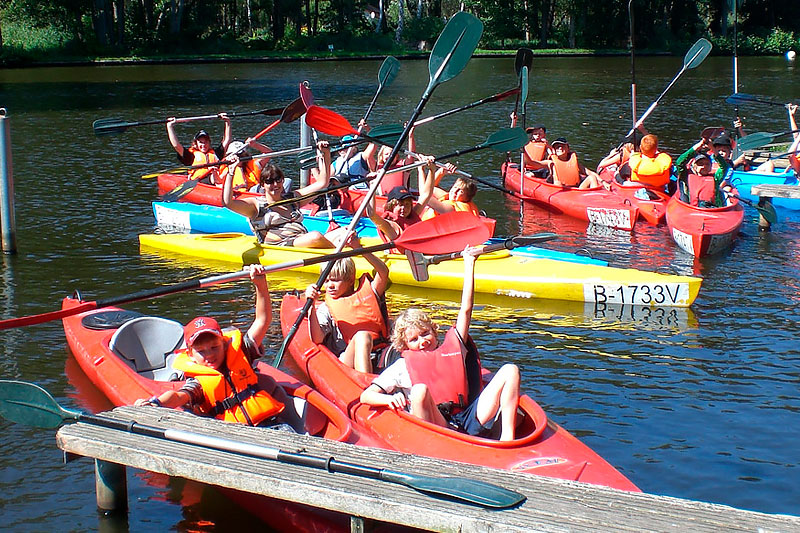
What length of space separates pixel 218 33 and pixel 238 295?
136ft

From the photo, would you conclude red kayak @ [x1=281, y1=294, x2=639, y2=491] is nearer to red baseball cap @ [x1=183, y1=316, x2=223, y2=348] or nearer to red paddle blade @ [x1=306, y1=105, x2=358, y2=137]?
red baseball cap @ [x1=183, y1=316, x2=223, y2=348]

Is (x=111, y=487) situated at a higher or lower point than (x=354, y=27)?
lower

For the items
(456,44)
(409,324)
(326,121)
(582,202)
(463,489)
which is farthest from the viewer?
(582,202)

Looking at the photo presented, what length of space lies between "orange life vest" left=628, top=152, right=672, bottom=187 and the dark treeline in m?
34.1

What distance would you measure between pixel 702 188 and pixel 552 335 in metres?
4.06

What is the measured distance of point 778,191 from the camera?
11570mm

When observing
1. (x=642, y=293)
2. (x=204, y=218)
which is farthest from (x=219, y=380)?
(x=204, y=218)

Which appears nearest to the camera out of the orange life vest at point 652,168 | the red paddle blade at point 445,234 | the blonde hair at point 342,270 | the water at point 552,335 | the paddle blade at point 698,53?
the water at point 552,335

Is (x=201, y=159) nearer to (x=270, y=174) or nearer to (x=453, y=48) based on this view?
(x=270, y=174)

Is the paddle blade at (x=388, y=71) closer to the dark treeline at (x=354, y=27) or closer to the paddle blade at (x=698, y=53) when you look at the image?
the paddle blade at (x=698, y=53)

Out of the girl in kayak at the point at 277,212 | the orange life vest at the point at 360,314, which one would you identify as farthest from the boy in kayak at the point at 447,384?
the girl in kayak at the point at 277,212

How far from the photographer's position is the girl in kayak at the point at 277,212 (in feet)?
32.2

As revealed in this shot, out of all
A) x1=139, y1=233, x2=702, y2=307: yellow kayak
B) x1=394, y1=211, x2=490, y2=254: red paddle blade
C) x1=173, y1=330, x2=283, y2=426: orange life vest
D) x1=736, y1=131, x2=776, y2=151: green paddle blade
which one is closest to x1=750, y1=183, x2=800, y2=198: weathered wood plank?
x1=736, y1=131, x2=776, y2=151: green paddle blade

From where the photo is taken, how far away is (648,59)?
43.9m
